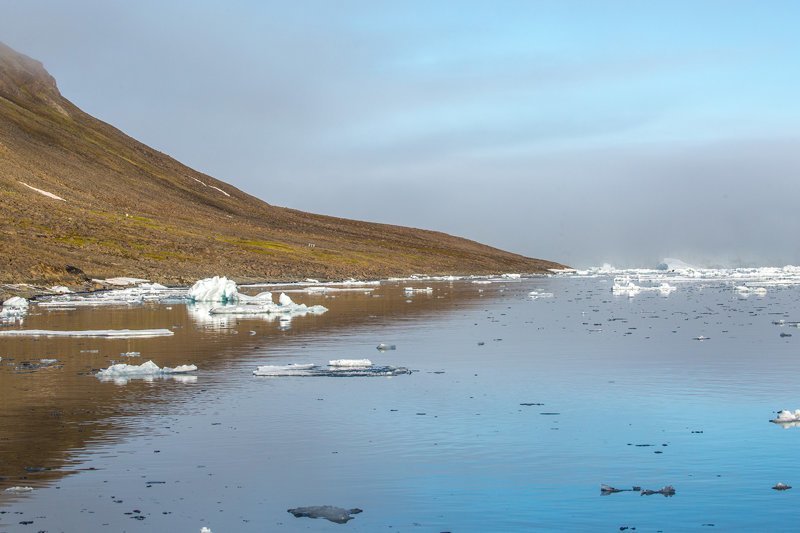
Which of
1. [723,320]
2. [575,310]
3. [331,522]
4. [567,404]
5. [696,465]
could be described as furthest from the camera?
[575,310]

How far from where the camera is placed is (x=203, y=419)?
20016 mm

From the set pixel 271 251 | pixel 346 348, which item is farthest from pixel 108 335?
pixel 271 251

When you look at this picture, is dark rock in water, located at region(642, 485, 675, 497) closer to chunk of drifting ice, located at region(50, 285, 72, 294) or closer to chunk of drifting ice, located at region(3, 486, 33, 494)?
chunk of drifting ice, located at region(3, 486, 33, 494)

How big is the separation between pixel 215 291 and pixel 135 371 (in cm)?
3756

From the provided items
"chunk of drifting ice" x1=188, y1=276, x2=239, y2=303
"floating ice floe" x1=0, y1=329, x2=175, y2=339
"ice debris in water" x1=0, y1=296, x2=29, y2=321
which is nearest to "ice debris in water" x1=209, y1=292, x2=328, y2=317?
"chunk of drifting ice" x1=188, y1=276, x2=239, y2=303

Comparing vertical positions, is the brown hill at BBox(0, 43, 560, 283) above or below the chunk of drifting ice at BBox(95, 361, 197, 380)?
above

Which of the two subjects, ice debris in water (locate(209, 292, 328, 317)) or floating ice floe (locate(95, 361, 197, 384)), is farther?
ice debris in water (locate(209, 292, 328, 317))

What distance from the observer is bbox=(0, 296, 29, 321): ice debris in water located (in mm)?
48444

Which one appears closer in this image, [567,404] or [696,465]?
[696,465]

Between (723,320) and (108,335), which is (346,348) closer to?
(108,335)

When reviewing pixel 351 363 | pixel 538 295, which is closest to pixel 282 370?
pixel 351 363

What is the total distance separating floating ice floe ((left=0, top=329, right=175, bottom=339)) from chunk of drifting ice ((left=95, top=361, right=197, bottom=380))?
12.0 metres

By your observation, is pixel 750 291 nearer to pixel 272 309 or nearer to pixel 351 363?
pixel 272 309

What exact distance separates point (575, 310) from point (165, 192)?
14701 centimetres
